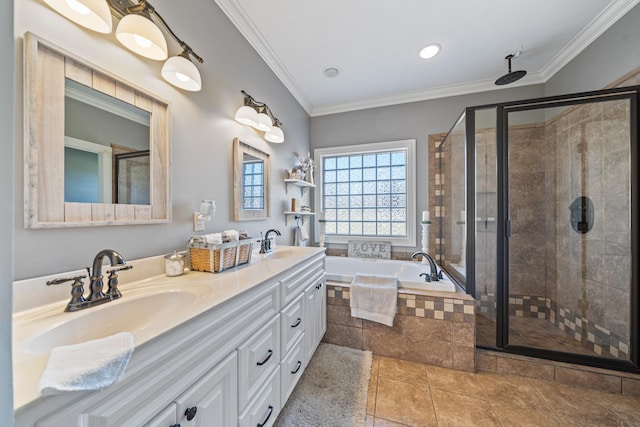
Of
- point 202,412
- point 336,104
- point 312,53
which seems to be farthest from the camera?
point 336,104

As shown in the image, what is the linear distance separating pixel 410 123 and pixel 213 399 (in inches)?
123

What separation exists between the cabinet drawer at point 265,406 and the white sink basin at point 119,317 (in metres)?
0.53

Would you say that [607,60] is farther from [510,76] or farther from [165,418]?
[165,418]

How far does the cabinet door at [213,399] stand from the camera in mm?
693

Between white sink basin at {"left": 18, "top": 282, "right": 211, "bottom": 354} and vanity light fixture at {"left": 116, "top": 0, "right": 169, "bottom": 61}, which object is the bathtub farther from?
vanity light fixture at {"left": 116, "top": 0, "right": 169, "bottom": 61}

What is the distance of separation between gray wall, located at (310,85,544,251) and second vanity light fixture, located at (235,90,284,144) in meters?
1.29

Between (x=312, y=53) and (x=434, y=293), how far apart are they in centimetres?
238

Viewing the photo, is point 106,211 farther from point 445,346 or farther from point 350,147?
point 350,147

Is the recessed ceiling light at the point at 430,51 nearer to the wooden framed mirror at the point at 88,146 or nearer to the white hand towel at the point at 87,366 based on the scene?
the wooden framed mirror at the point at 88,146

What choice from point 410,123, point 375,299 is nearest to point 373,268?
point 375,299

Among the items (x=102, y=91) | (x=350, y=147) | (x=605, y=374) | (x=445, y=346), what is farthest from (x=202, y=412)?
(x=350, y=147)

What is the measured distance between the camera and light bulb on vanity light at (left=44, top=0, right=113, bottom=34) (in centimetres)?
81

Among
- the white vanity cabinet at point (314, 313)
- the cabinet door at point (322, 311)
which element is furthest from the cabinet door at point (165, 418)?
the cabinet door at point (322, 311)

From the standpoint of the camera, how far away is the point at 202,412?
746mm
